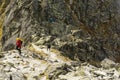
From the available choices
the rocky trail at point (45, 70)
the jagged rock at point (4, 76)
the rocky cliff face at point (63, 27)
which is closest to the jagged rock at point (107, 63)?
the rocky cliff face at point (63, 27)

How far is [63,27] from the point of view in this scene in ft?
187

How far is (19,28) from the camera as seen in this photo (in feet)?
190

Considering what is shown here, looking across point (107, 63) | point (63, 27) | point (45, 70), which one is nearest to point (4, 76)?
point (45, 70)

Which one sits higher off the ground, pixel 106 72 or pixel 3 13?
pixel 3 13

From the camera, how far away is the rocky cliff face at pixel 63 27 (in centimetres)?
5338

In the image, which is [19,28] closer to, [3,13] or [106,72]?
[3,13]

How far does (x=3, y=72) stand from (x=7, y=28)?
27280 millimetres

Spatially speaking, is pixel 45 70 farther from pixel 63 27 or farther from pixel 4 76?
pixel 63 27

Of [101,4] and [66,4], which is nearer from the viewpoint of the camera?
[66,4]

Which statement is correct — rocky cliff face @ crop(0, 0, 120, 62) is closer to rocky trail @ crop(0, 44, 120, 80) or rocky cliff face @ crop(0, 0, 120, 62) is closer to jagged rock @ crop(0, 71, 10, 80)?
rocky trail @ crop(0, 44, 120, 80)

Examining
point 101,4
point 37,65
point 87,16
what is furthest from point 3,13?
point 37,65

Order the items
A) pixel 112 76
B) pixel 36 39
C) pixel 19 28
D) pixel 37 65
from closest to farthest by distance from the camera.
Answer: pixel 112 76, pixel 37 65, pixel 36 39, pixel 19 28

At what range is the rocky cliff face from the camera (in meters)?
53.4

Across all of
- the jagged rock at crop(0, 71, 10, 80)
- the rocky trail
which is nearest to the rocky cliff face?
the rocky trail
